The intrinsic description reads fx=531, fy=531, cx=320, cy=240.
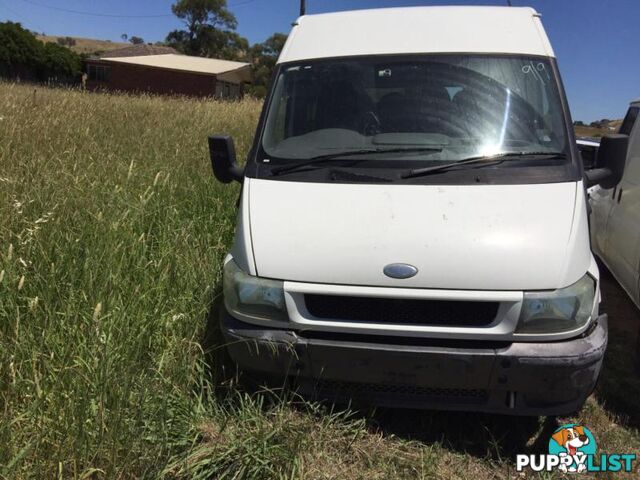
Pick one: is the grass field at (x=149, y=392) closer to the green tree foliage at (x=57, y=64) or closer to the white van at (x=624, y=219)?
the white van at (x=624, y=219)

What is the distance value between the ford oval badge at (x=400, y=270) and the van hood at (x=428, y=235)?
0.02 m

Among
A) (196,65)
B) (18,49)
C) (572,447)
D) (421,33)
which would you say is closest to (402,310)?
(572,447)

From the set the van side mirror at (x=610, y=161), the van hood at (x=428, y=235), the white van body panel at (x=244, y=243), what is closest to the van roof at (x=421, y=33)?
the van side mirror at (x=610, y=161)

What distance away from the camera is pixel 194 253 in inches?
159

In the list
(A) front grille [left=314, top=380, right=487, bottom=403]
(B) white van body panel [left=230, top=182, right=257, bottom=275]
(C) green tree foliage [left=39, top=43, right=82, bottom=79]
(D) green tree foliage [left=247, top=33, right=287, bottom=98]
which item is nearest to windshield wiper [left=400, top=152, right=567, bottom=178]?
(B) white van body panel [left=230, top=182, right=257, bottom=275]

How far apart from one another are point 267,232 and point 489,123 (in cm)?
156

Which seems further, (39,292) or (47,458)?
(39,292)

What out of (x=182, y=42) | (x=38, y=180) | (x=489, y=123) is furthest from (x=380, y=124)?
(x=182, y=42)

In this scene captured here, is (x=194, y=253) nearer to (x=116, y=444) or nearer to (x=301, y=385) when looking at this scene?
(x=301, y=385)

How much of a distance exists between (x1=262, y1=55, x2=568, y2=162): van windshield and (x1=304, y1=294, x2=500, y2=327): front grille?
0.99m

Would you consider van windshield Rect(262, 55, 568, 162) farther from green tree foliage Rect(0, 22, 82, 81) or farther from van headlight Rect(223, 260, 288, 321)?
green tree foliage Rect(0, 22, 82, 81)

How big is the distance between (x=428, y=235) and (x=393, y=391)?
822mm

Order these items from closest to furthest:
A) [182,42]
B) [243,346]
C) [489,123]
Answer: [243,346], [489,123], [182,42]

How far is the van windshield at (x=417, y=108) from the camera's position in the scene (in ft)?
10.6
